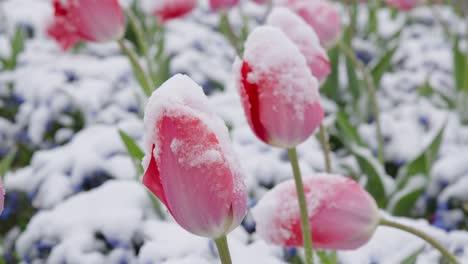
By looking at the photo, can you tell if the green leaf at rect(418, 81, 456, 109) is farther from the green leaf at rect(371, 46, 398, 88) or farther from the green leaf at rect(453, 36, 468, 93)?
the green leaf at rect(371, 46, 398, 88)

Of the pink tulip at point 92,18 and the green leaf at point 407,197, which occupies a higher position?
the pink tulip at point 92,18

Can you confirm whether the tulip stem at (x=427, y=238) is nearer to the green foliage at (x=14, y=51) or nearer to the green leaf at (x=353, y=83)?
the green leaf at (x=353, y=83)

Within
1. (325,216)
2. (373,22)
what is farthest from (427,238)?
(373,22)

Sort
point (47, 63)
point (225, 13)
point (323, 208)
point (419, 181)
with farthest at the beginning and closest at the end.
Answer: point (47, 63) → point (225, 13) → point (419, 181) → point (323, 208)

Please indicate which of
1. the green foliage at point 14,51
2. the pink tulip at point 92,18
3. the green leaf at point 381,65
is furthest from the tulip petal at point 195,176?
the green foliage at point 14,51

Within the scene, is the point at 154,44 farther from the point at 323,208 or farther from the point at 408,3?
the point at 323,208

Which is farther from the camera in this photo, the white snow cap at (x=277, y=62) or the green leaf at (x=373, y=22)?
the green leaf at (x=373, y=22)

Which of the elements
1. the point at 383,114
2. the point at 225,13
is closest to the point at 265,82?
the point at 225,13
